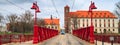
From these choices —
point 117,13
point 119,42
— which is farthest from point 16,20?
point 119,42

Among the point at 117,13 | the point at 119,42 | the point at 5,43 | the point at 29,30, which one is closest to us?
the point at 5,43

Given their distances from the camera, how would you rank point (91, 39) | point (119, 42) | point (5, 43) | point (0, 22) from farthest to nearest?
point (0, 22) < point (119, 42) < point (91, 39) < point (5, 43)

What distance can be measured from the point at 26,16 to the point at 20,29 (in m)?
6.13

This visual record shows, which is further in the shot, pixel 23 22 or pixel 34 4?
pixel 23 22

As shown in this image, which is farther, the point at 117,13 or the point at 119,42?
the point at 117,13

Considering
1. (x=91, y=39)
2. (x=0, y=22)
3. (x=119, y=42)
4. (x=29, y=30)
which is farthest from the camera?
(x=29, y=30)

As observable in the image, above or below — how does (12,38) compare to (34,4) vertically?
below

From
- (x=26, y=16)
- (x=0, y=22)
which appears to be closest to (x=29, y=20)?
(x=26, y=16)

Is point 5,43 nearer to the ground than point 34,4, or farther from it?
nearer to the ground

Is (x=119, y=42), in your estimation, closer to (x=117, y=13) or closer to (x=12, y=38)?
(x=12, y=38)

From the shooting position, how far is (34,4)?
112 ft

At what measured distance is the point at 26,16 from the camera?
397 feet

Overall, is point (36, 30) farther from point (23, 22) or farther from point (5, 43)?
point (23, 22)

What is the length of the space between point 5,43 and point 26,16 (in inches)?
3472
